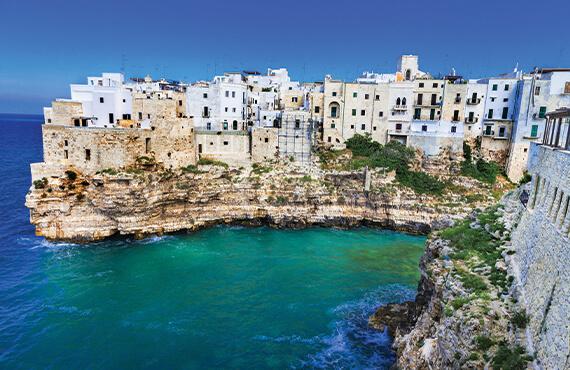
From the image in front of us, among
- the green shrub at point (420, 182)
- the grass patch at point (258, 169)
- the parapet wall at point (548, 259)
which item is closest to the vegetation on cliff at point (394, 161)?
the green shrub at point (420, 182)

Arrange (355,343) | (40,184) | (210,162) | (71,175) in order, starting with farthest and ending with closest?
(210,162), (71,175), (40,184), (355,343)

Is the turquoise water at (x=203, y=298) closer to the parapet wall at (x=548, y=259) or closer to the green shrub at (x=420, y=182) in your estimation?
the green shrub at (x=420, y=182)

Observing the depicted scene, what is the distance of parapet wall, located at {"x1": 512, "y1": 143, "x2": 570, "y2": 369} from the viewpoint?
10734 mm

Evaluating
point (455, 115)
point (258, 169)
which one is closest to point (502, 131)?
point (455, 115)

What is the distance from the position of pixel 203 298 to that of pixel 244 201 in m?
16.0

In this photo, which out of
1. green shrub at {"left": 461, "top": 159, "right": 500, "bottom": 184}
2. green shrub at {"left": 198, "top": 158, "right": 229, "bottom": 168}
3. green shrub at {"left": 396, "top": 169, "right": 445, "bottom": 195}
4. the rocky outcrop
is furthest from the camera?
green shrub at {"left": 461, "top": 159, "right": 500, "bottom": 184}

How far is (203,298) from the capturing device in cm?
2575

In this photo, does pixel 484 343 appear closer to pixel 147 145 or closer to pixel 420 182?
pixel 420 182

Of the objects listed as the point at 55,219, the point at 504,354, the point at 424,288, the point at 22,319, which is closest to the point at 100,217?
the point at 55,219

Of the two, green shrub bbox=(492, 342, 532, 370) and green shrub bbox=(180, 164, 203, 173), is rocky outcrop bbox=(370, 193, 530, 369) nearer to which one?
green shrub bbox=(492, 342, 532, 370)

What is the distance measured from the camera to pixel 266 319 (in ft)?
76.8

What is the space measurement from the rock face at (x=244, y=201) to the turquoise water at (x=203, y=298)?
2017mm

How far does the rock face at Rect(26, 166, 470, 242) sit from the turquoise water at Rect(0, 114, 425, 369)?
2.02 m

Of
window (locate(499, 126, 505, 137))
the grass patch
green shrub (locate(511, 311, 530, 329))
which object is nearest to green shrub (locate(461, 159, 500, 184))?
window (locate(499, 126, 505, 137))
